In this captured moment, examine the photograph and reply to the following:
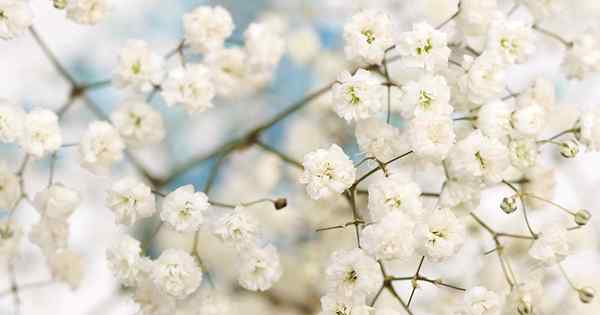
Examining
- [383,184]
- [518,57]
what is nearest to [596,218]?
[518,57]

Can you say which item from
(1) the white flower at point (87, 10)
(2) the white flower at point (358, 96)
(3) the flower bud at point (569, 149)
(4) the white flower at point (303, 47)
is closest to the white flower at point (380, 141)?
(2) the white flower at point (358, 96)

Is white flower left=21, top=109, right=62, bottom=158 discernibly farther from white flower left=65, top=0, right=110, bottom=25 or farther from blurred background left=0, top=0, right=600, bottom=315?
blurred background left=0, top=0, right=600, bottom=315

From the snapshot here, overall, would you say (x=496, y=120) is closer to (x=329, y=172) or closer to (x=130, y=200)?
(x=329, y=172)

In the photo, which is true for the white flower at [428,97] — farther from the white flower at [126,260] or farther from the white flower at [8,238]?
the white flower at [8,238]

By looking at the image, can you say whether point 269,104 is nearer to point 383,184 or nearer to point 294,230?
Answer: point 294,230

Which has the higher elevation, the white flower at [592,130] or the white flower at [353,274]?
the white flower at [592,130]

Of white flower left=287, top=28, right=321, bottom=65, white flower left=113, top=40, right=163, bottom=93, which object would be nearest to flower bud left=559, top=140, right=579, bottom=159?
white flower left=113, top=40, right=163, bottom=93

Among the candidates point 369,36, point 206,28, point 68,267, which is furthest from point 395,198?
point 68,267
